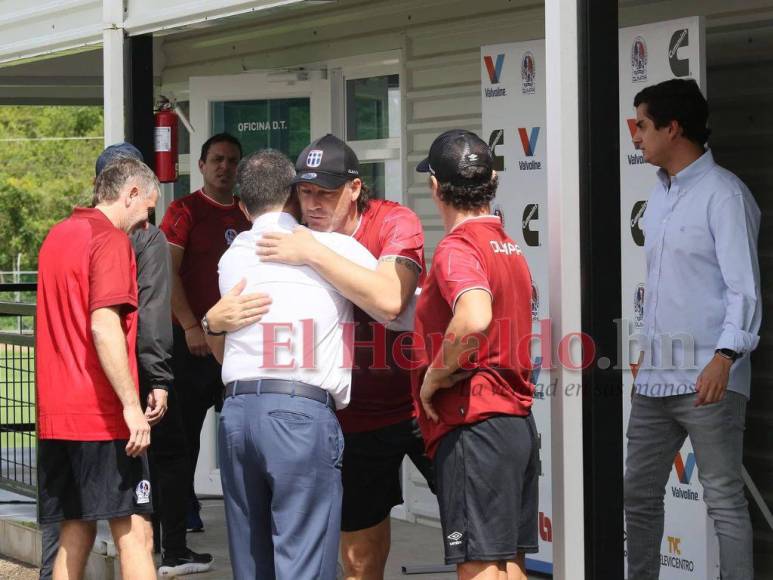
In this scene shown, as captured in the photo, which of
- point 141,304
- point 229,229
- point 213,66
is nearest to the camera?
point 141,304

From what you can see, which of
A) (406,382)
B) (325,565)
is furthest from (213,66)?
(325,565)

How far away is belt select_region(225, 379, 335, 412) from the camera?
415 cm

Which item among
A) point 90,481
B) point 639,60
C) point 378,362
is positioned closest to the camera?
point 378,362

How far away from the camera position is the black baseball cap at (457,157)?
4152 mm

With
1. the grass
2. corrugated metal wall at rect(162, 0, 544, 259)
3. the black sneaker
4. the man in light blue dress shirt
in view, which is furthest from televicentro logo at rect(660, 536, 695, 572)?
the grass

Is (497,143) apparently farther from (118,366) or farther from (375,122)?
(118,366)

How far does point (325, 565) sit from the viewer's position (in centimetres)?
420

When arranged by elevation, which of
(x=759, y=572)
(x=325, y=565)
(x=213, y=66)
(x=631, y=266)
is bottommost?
(x=759, y=572)

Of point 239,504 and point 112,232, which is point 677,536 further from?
point 112,232

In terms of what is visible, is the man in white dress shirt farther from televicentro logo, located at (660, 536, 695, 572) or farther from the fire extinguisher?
the fire extinguisher

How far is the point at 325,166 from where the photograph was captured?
14.2 feet

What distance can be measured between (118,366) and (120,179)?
744 millimetres

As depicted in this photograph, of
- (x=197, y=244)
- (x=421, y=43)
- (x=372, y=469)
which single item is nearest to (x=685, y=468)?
(x=372, y=469)

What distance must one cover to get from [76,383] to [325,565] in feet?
4.27
